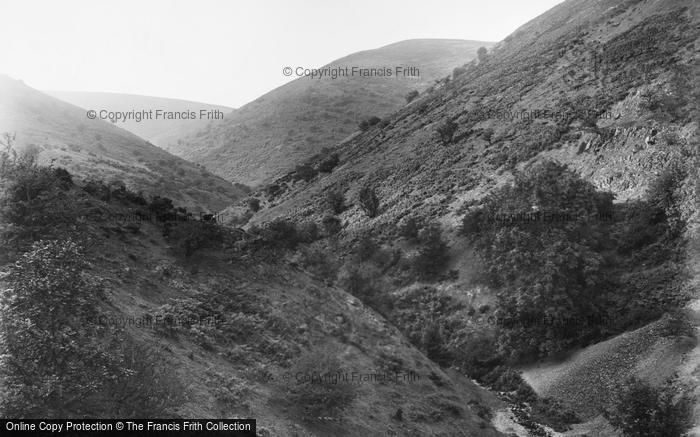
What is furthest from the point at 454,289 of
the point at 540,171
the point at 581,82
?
the point at 581,82

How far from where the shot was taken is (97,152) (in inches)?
2803

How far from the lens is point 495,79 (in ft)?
191

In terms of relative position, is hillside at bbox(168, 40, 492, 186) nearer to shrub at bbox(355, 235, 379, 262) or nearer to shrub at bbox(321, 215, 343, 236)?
shrub at bbox(321, 215, 343, 236)

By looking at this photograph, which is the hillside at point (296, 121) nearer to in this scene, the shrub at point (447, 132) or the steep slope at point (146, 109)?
the steep slope at point (146, 109)

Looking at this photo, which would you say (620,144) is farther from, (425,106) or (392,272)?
(425,106)

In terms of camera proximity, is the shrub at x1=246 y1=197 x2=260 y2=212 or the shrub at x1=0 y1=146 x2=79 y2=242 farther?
the shrub at x1=246 y1=197 x2=260 y2=212

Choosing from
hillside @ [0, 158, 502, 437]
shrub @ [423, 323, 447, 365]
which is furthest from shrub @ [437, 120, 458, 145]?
hillside @ [0, 158, 502, 437]

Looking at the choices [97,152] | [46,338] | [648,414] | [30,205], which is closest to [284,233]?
[30,205]

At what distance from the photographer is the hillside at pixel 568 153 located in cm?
2303

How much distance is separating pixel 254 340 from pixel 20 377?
9.72 metres

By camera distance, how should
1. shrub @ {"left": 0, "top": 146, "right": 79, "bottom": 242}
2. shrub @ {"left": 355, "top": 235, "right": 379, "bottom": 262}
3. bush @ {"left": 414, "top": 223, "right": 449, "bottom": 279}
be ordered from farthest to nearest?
shrub @ {"left": 355, "top": 235, "right": 379, "bottom": 262}
bush @ {"left": 414, "top": 223, "right": 449, "bottom": 279}
shrub @ {"left": 0, "top": 146, "right": 79, "bottom": 242}

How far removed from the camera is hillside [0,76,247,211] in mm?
59312

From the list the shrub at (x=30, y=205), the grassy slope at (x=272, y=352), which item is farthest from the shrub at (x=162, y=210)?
the shrub at (x=30, y=205)

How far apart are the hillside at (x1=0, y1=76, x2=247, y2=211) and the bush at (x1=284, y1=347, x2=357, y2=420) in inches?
1748
